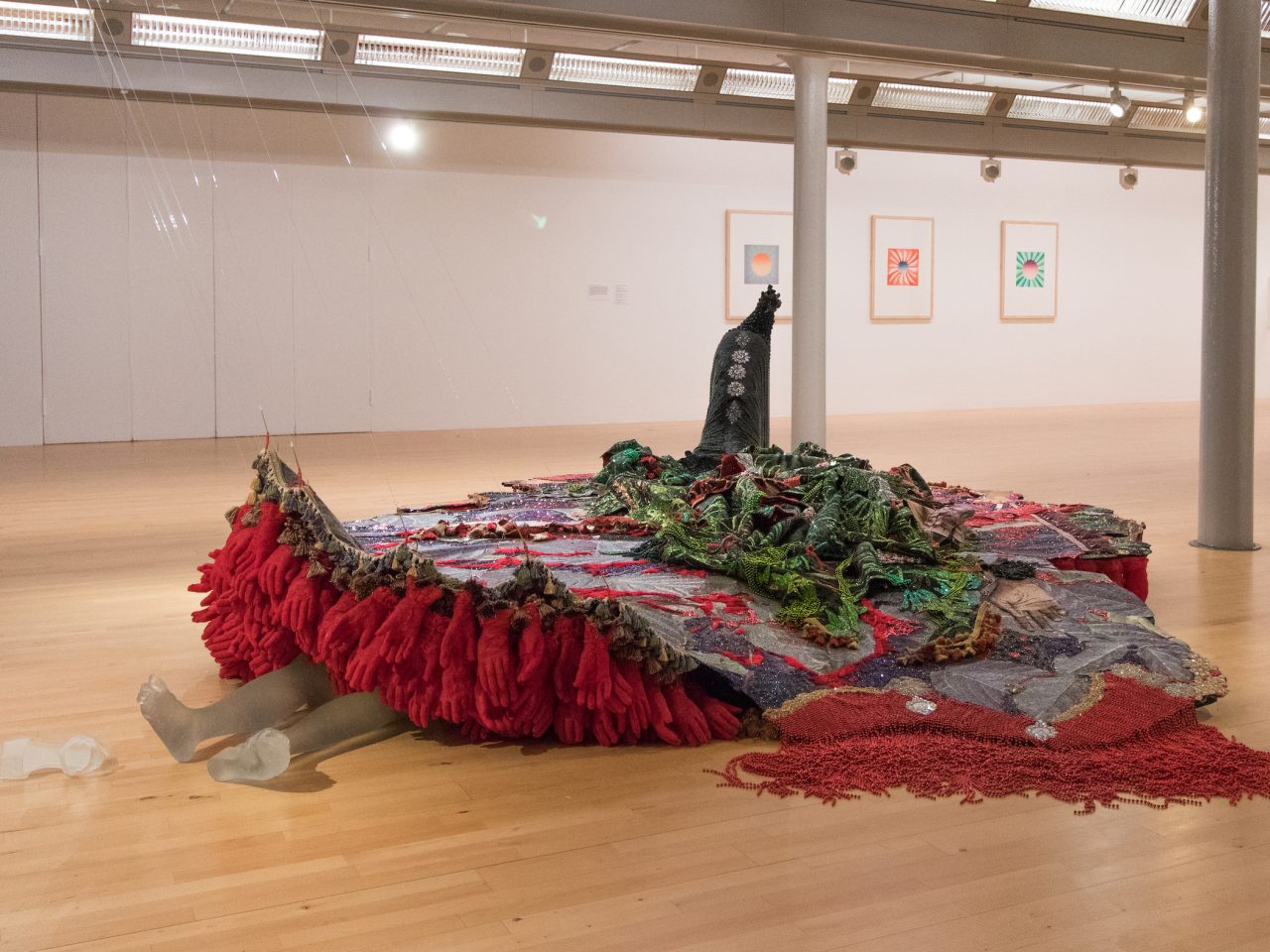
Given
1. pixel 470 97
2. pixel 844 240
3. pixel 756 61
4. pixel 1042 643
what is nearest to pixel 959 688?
pixel 1042 643

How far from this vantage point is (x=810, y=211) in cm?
827

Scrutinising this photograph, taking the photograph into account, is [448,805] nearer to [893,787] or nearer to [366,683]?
[366,683]

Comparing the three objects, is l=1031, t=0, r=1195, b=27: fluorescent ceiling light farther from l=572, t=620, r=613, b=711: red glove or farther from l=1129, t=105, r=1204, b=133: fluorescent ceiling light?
l=572, t=620, r=613, b=711: red glove

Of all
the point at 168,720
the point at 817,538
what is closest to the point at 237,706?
the point at 168,720

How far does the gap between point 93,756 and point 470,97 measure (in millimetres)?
7306

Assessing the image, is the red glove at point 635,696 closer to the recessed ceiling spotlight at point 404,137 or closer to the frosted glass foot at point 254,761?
the frosted glass foot at point 254,761

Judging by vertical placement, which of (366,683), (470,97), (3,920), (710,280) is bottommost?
(3,920)

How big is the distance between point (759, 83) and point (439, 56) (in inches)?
94.5

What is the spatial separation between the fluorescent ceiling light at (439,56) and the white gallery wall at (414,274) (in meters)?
0.83

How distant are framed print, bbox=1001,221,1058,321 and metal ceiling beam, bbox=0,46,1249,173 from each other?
2.18 meters

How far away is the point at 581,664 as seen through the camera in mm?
2742

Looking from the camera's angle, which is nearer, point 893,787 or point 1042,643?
point 893,787

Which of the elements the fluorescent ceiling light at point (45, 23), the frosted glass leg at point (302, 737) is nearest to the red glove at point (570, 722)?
the frosted glass leg at point (302, 737)

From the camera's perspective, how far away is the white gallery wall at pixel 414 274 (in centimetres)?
995
